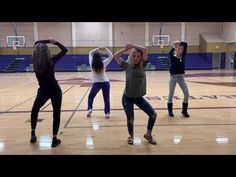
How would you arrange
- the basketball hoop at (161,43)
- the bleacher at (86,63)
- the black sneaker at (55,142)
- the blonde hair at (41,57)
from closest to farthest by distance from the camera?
the blonde hair at (41,57)
the black sneaker at (55,142)
the bleacher at (86,63)
the basketball hoop at (161,43)

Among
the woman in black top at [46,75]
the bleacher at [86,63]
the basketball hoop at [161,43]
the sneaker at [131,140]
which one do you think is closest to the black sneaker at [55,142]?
the woman in black top at [46,75]

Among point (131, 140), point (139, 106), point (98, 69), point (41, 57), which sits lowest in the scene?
point (131, 140)

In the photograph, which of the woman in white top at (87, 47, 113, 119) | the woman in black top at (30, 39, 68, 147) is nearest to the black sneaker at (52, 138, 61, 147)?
the woman in black top at (30, 39, 68, 147)

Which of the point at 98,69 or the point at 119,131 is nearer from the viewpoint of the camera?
the point at 119,131

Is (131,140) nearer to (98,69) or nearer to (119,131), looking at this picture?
(119,131)

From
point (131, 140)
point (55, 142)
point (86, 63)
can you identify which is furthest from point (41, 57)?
point (86, 63)

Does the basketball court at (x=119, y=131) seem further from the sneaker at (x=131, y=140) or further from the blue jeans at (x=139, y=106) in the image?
the blue jeans at (x=139, y=106)

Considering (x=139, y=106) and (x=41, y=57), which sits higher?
(x=41, y=57)

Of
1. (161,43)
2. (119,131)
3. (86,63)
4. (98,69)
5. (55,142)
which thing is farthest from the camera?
(161,43)

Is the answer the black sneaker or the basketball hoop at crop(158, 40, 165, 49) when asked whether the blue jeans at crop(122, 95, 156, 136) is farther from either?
the basketball hoop at crop(158, 40, 165, 49)
